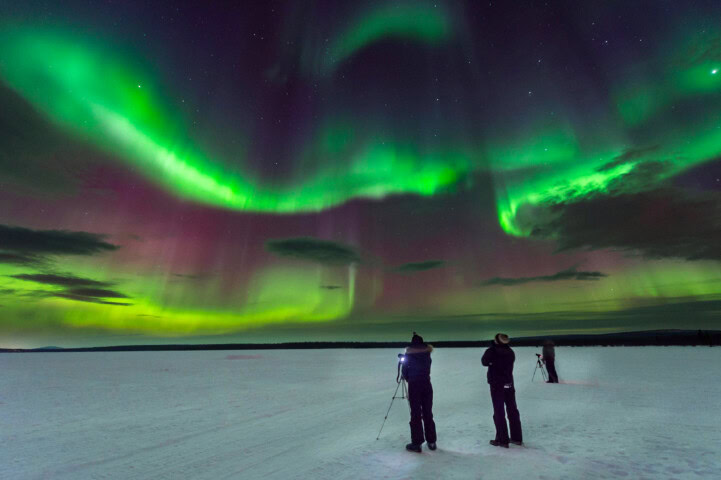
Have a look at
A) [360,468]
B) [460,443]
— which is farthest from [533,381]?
[360,468]

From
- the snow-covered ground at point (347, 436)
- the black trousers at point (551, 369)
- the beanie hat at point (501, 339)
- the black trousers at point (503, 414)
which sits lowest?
the snow-covered ground at point (347, 436)

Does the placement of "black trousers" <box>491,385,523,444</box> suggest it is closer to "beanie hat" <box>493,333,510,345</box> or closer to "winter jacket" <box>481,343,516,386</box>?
"winter jacket" <box>481,343,516,386</box>

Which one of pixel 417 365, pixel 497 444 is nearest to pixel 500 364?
pixel 497 444

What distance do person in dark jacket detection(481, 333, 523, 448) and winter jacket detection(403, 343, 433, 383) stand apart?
121 cm

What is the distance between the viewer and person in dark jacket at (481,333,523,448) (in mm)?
7680

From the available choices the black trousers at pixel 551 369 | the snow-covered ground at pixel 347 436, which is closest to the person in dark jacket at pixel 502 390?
the snow-covered ground at pixel 347 436

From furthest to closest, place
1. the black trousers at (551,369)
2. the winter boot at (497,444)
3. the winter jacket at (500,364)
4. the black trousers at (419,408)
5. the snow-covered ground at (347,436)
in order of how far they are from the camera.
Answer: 1. the black trousers at (551,369)
2. the winter jacket at (500,364)
3. the winter boot at (497,444)
4. the black trousers at (419,408)
5. the snow-covered ground at (347,436)

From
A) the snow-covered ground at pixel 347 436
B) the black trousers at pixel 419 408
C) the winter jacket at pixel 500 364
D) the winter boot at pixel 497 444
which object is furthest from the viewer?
the winter jacket at pixel 500 364

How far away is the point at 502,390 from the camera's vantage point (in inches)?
308

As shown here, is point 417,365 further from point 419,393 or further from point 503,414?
point 503,414

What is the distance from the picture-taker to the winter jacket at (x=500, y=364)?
7832 millimetres

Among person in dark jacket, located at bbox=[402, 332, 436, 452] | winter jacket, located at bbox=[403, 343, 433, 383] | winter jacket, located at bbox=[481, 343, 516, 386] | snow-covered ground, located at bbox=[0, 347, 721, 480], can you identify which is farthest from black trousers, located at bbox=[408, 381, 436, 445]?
winter jacket, located at bbox=[481, 343, 516, 386]

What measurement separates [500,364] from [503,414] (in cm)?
91

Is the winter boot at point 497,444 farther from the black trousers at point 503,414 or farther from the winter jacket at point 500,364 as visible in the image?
the winter jacket at point 500,364
